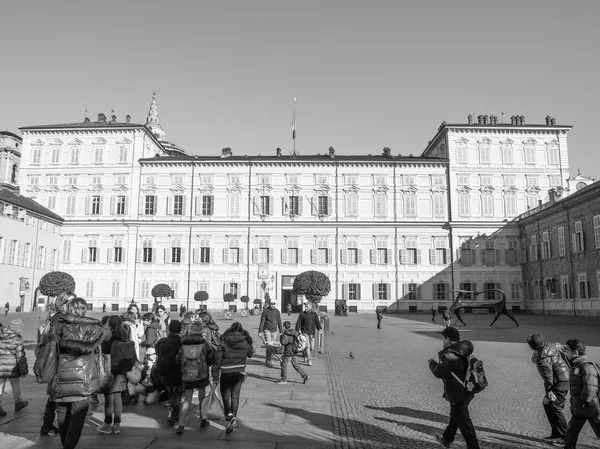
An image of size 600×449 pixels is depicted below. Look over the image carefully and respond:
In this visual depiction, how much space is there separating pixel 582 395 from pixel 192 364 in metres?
5.44

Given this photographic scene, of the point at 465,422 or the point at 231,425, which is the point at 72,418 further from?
the point at 465,422

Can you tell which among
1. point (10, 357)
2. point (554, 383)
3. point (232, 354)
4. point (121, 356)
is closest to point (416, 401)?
point (554, 383)

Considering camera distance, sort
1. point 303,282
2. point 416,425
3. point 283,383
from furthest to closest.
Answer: point 303,282, point 283,383, point 416,425

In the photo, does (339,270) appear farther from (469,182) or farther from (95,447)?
(95,447)

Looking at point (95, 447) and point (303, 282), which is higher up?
point (303, 282)

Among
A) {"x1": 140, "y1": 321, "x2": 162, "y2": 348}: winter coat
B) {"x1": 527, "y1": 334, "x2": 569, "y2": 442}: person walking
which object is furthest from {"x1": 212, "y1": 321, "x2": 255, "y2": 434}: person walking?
{"x1": 527, "y1": 334, "x2": 569, "y2": 442}: person walking

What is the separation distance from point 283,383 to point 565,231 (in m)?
37.3

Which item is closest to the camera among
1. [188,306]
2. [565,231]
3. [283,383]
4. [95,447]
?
[95,447]

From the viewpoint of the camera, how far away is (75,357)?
6.00 m

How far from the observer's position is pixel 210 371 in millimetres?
8508

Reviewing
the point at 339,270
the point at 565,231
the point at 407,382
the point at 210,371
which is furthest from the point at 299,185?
the point at 210,371

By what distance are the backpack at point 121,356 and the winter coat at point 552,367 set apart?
6.26m

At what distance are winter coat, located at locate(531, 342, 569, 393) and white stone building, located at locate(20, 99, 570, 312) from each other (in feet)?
140

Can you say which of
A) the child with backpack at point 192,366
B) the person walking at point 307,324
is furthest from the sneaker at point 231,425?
the person walking at point 307,324
